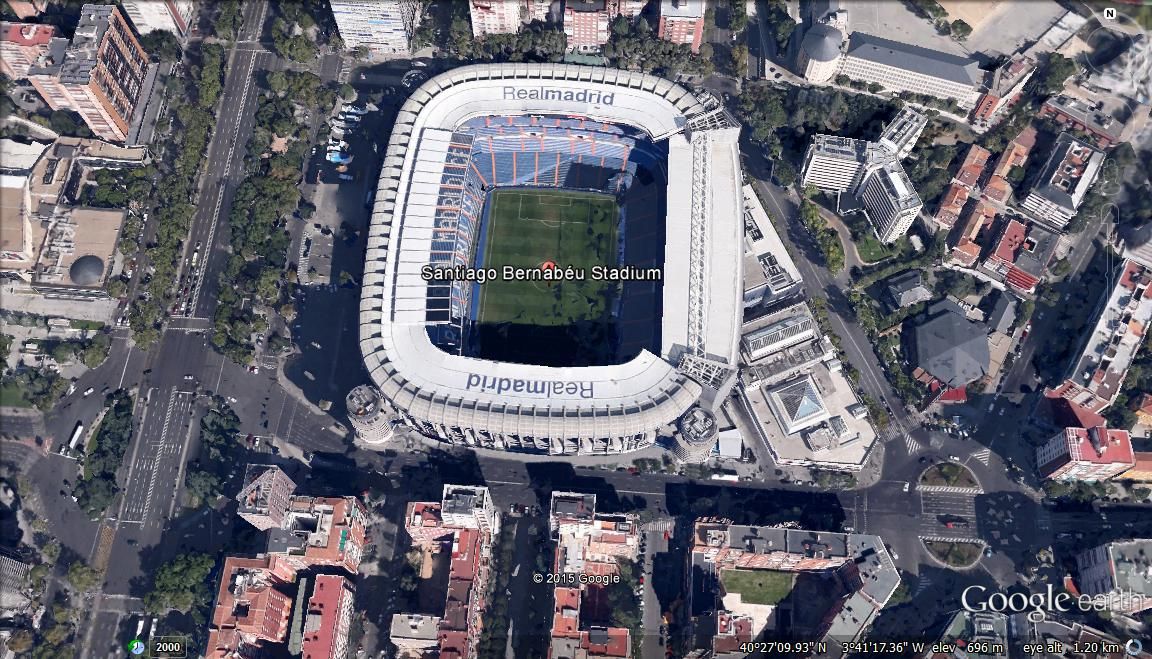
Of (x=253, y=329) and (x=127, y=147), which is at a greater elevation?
(x=127, y=147)

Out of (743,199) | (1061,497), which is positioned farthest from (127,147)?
(1061,497)

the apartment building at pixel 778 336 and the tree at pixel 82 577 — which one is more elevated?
the apartment building at pixel 778 336

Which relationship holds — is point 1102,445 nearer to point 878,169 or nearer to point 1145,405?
point 1145,405

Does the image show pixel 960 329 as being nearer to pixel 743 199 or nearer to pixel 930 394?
pixel 930 394

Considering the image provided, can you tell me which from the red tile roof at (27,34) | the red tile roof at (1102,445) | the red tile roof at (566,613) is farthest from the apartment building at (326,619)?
the red tile roof at (1102,445)

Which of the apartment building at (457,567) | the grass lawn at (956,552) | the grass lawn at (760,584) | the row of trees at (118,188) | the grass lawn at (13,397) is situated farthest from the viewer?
the row of trees at (118,188)

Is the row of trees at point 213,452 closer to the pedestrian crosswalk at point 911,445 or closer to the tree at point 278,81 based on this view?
the tree at point 278,81

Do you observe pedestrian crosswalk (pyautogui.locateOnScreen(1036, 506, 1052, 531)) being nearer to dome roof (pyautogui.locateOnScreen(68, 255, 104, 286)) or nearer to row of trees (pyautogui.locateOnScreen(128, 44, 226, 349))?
row of trees (pyautogui.locateOnScreen(128, 44, 226, 349))
